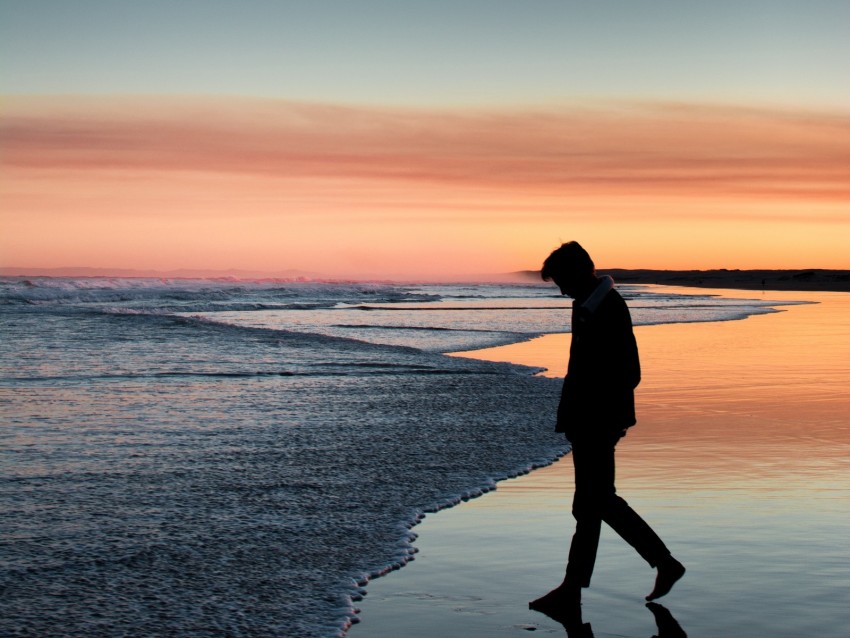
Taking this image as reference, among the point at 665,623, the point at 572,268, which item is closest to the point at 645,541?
the point at 665,623

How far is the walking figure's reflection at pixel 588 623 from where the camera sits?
16.1 ft

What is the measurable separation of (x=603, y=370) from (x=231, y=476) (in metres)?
4.42

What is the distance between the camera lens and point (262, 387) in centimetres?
1567

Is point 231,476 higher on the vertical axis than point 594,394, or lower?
lower

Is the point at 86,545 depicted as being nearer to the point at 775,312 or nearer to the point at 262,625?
the point at 262,625

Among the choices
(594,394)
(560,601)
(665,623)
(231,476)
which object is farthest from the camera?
(231,476)

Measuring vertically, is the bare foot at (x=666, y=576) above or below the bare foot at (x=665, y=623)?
Result: above

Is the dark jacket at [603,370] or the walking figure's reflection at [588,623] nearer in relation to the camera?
the walking figure's reflection at [588,623]

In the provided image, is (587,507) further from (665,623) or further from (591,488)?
(665,623)

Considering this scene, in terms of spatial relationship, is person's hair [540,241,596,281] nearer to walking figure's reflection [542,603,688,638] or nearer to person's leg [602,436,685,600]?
person's leg [602,436,685,600]

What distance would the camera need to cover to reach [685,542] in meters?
6.50

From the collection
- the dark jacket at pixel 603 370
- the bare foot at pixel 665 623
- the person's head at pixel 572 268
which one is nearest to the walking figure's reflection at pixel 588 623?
the bare foot at pixel 665 623

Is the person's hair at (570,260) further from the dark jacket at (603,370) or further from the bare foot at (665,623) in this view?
the bare foot at (665,623)

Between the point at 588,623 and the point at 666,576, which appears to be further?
the point at 666,576
